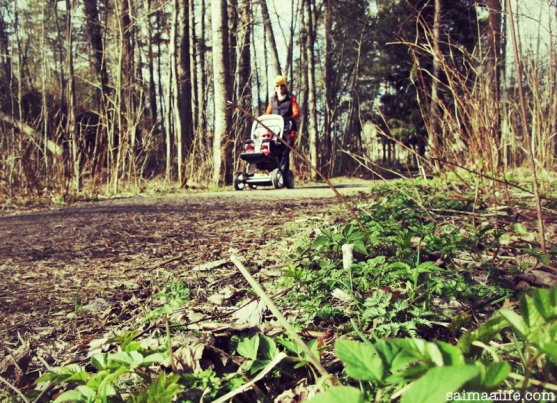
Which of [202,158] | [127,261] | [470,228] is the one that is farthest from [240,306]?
[202,158]

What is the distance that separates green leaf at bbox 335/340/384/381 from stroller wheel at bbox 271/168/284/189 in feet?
24.3

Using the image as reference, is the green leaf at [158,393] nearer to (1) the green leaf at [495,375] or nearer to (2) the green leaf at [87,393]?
(2) the green leaf at [87,393]

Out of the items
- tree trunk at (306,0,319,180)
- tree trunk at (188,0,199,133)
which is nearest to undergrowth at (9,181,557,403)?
tree trunk at (188,0,199,133)

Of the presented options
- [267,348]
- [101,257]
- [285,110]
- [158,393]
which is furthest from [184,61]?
[158,393]

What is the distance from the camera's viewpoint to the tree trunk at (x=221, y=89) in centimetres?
876

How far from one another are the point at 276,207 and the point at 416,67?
75.2 inches

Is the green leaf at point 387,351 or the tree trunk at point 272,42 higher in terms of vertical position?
the tree trunk at point 272,42

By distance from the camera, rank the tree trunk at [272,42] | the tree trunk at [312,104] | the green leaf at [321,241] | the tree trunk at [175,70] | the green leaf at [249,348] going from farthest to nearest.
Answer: the tree trunk at [272,42] → the tree trunk at [312,104] → the tree trunk at [175,70] → the green leaf at [321,241] → the green leaf at [249,348]

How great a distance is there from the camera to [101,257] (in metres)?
2.75

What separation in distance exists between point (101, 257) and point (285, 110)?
20.8ft

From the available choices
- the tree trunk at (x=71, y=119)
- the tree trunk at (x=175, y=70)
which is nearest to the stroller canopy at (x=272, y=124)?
the tree trunk at (x=71, y=119)

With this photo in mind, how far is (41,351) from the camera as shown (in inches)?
60.7

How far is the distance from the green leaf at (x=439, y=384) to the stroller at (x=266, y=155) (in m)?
7.39

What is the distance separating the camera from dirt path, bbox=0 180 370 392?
5.76 feet
